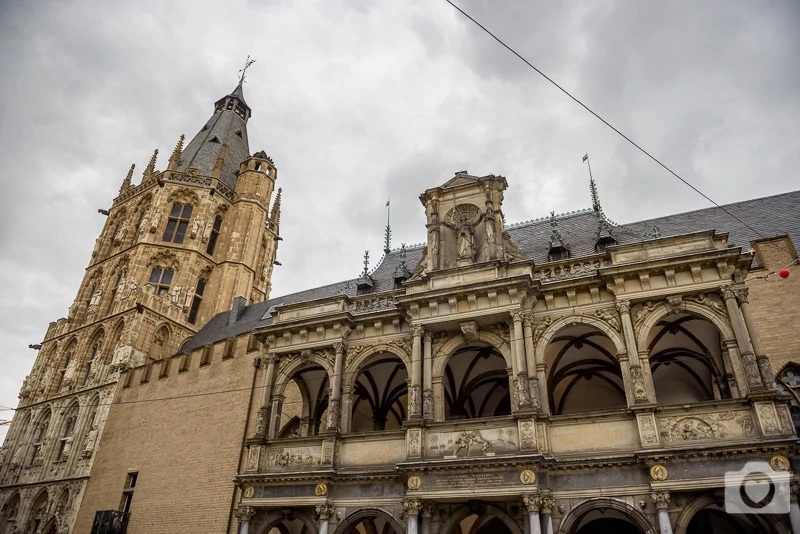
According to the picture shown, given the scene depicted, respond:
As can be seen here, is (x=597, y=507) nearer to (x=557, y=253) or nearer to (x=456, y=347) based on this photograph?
(x=456, y=347)

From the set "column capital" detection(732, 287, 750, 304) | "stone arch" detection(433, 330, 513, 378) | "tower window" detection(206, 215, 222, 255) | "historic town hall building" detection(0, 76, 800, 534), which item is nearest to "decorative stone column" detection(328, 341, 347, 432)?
"historic town hall building" detection(0, 76, 800, 534)

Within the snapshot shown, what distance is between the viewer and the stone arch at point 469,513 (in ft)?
46.3

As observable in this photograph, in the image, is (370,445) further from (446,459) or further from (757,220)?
(757,220)

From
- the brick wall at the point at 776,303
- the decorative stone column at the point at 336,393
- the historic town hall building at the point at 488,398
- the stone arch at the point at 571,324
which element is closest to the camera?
the historic town hall building at the point at 488,398

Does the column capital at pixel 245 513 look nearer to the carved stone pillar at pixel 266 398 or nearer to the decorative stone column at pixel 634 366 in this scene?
the carved stone pillar at pixel 266 398

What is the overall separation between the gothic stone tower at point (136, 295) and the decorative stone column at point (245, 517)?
1437 centimetres

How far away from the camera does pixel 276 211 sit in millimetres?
48781

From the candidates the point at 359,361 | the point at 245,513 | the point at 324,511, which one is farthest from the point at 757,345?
the point at 245,513

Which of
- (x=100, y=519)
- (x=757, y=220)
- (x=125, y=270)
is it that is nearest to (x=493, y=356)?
(x=757, y=220)

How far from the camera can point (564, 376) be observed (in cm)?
1881

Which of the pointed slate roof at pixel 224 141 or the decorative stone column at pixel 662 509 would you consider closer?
the decorative stone column at pixel 662 509

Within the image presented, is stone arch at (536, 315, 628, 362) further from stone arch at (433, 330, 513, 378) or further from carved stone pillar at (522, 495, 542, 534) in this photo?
→ carved stone pillar at (522, 495, 542, 534)

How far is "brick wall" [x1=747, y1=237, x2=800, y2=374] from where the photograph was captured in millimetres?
15492

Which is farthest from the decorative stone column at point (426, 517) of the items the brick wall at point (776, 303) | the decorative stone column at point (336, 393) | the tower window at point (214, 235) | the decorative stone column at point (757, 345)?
the tower window at point (214, 235)
